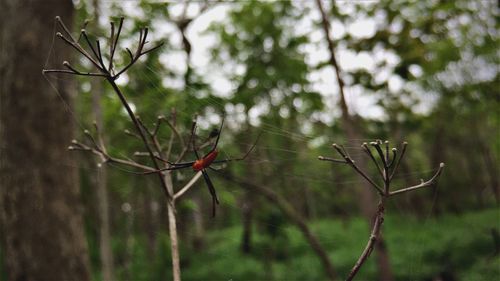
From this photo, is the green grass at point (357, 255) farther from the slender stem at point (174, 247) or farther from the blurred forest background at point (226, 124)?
the slender stem at point (174, 247)

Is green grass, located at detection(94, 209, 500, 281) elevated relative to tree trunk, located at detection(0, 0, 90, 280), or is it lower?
lower

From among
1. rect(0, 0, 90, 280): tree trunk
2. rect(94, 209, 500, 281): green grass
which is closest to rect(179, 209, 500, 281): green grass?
rect(94, 209, 500, 281): green grass

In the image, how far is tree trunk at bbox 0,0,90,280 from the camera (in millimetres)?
2273

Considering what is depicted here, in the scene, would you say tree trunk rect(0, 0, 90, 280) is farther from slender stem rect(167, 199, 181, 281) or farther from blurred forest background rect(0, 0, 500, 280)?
slender stem rect(167, 199, 181, 281)

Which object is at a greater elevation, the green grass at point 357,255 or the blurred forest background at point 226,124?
the blurred forest background at point 226,124

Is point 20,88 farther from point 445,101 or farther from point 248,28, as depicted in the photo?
point 445,101

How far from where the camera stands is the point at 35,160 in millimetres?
2402

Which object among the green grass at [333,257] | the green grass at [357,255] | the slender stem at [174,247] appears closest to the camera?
the slender stem at [174,247]

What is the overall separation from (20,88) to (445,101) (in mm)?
12530

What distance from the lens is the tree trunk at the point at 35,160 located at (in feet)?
7.46

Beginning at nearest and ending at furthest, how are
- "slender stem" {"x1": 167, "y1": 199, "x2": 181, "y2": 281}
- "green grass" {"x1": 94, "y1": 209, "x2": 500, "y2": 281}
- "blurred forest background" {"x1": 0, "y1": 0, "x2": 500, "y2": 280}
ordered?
"slender stem" {"x1": 167, "y1": 199, "x2": 181, "y2": 281} < "blurred forest background" {"x1": 0, "y1": 0, "x2": 500, "y2": 280} < "green grass" {"x1": 94, "y1": 209, "x2": 500, "y2": 281}

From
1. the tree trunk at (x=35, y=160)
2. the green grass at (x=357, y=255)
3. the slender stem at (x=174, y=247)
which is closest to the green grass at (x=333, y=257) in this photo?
the green grass at (x=357, y=255)

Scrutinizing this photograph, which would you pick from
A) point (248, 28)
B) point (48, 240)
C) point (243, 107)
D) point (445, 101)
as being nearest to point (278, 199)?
point (243, 107)

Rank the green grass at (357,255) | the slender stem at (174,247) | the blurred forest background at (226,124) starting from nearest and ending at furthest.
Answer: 1. the slender stem at (174,247)
2. the blurred forest background at (226,124)
3. the green grass at (357,255)
